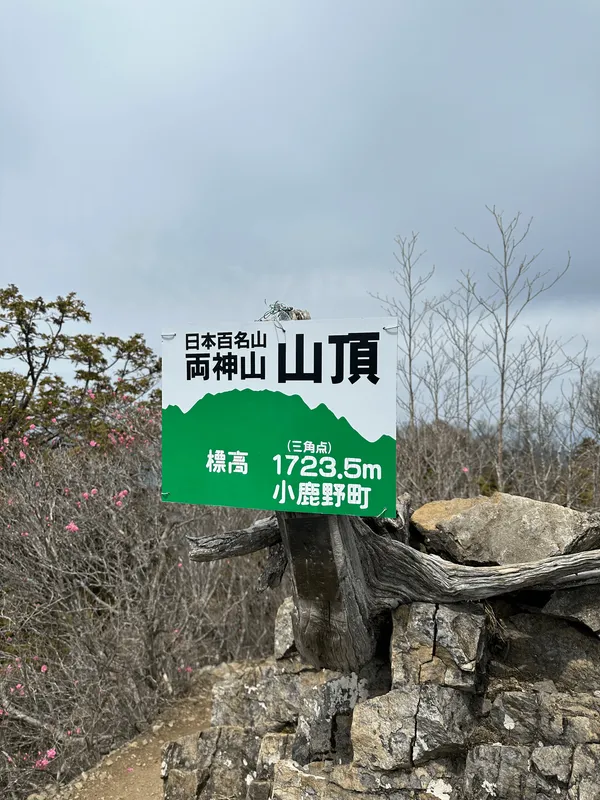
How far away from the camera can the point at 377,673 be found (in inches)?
165

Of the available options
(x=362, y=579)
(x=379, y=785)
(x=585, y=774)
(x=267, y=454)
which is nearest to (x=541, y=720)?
(x=585, y=774)

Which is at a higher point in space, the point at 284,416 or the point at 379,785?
the point at 284,416

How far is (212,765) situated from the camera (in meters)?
4.63

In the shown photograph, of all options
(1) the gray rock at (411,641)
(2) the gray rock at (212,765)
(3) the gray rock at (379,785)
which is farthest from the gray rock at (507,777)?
(2) the gray rock at (212,765)

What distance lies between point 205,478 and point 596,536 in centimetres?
285

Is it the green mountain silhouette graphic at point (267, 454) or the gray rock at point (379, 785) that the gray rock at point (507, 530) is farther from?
the green mountain silhouette graphic at point (267, 454)

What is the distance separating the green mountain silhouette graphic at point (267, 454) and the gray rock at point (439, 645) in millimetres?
1275

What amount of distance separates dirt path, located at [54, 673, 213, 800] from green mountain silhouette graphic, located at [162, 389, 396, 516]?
3.77m

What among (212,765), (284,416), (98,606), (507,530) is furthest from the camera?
(98,606)

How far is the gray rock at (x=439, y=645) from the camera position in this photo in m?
3.74

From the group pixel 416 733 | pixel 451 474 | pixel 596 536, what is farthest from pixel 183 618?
pixel 596 536

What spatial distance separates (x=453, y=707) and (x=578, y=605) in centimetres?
111

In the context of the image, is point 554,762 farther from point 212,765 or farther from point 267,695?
point 212,765

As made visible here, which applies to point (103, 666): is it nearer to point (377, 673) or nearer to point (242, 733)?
point (242, 733)
